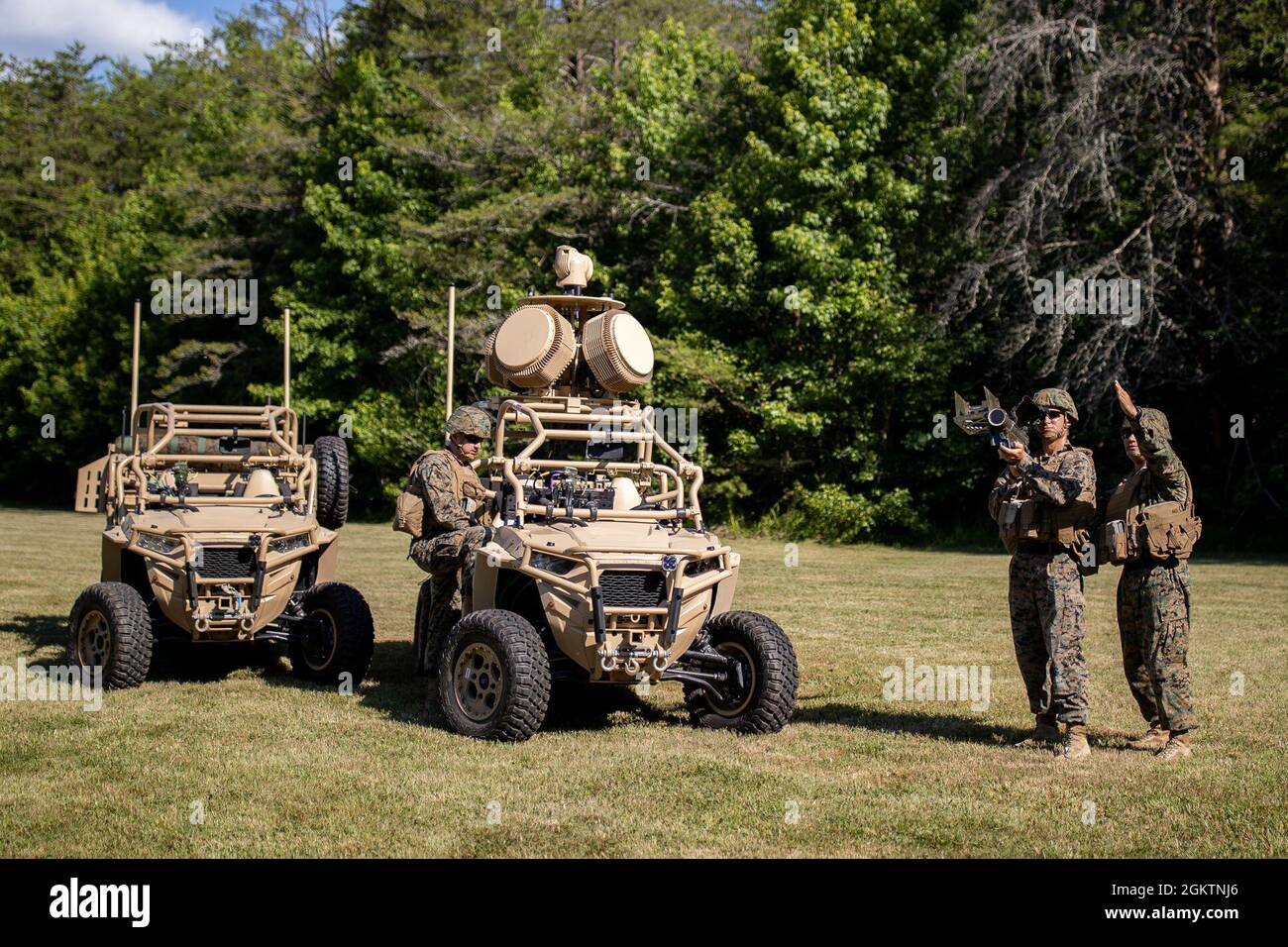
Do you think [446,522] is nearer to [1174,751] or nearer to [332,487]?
[332,487]

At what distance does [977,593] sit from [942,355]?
Result: 10063 mm

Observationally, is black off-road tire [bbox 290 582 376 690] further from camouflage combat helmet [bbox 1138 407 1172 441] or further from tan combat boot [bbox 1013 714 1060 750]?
camouflage combat helmet [bbox 1138 407 1172 441]

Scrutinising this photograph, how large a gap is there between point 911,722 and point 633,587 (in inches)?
92.1

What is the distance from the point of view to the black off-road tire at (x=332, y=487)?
12.4 m

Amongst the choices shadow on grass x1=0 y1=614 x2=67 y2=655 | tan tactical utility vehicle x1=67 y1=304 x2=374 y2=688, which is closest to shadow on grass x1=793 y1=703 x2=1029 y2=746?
tan tactical utility vehicle x1=67 y1=304 x2=374 y2=688

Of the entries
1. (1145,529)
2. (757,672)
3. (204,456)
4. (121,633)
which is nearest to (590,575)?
(757,672)

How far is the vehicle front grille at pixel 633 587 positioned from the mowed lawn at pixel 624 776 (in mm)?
891

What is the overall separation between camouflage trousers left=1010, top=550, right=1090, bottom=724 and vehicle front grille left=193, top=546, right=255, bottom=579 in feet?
18.6

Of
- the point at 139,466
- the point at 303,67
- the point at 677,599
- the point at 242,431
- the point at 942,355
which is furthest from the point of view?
the point at 303,67

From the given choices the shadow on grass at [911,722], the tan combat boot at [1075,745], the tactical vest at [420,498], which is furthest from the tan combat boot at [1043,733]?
the tactical vest at [420,498]
